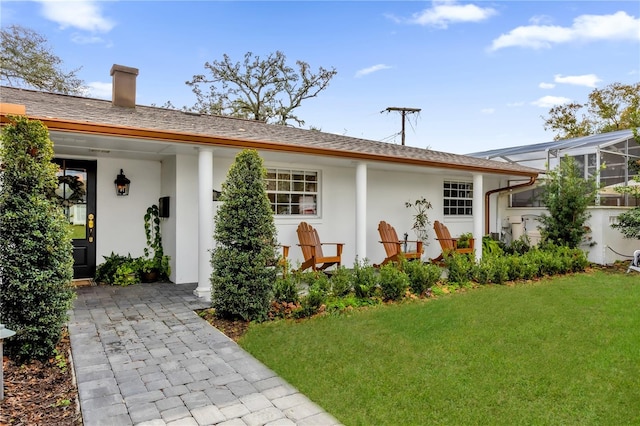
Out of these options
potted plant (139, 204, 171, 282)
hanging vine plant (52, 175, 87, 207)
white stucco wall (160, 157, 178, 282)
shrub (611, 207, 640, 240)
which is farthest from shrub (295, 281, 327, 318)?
shrub (611, 207, 640, 240)

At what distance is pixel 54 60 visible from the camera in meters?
14.7

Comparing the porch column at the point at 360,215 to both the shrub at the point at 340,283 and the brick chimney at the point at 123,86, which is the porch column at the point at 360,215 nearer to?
the shrub at the point at 340,283

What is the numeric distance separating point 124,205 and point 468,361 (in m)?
6.27

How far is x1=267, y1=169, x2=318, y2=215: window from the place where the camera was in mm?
7688

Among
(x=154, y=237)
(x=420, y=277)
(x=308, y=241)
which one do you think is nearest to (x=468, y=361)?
(x=420, y=277)

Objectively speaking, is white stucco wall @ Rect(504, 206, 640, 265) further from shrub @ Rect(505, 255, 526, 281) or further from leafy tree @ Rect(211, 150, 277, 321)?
leafy tree @ Rect(211, 150, 277, 321)

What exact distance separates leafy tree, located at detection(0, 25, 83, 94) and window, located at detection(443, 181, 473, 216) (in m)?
14.5

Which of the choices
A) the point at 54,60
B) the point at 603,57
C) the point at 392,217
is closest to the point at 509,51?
the point at 603,57

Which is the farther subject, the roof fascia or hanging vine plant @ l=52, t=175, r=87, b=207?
hanging vine plant @ l=52, t=175, r=87, b=207

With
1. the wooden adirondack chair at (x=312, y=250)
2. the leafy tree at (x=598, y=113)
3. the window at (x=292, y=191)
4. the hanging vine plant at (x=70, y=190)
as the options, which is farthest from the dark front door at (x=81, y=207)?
the leafy tree at (x=598, y=113)

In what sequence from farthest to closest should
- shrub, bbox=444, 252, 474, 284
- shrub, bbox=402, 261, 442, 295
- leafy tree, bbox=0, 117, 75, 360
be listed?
shrub, bbox=444, 252, 474, 284 → shrub, bbox=402, 261, 442, 295 → leafy tree, bbox=0, 117, 75, 360

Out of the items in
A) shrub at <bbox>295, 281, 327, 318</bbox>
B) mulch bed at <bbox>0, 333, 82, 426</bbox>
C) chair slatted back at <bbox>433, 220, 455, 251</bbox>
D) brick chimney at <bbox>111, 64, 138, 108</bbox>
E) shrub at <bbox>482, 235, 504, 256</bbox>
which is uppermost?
brick chimney at <bbox>111, 64, 138, 108</bbox>

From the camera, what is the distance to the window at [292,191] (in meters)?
7.69

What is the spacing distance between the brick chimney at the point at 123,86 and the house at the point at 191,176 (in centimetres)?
2
